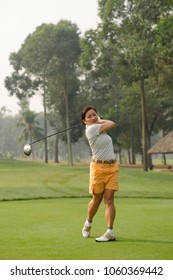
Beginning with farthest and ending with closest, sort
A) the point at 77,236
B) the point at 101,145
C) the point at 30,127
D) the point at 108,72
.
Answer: the point at 30,127
the point at 108,72
the point at 101,145
the point at 77,236

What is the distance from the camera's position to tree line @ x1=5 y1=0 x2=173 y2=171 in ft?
144

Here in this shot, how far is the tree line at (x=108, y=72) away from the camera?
4375 centimetres

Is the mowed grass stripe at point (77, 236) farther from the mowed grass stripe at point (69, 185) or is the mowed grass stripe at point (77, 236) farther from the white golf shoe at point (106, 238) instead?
the mowed grass stripe at point (69, 185)

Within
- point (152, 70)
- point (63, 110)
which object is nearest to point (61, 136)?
point (63, 110)

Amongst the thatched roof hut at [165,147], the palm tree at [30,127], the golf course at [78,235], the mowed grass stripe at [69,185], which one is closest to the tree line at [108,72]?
the thatched roof hut at [165,147]

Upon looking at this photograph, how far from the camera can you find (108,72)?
50312 mm

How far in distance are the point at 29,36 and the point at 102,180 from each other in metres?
63.6

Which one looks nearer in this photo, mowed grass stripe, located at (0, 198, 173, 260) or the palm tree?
mowed grass stripe, located at (0, 198, 173, 260)

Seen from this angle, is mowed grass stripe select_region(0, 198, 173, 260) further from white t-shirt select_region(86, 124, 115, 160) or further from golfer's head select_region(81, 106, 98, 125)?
golfer's head select_region(81, 106, 98, 125)

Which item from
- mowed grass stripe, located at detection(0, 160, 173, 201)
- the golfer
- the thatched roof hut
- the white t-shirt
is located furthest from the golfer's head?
the thatched roof hut

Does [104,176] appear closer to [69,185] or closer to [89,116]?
[89,116]

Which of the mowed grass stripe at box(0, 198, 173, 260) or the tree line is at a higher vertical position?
the tree line

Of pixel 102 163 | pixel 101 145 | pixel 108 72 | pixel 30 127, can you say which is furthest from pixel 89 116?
pixel 30 127
